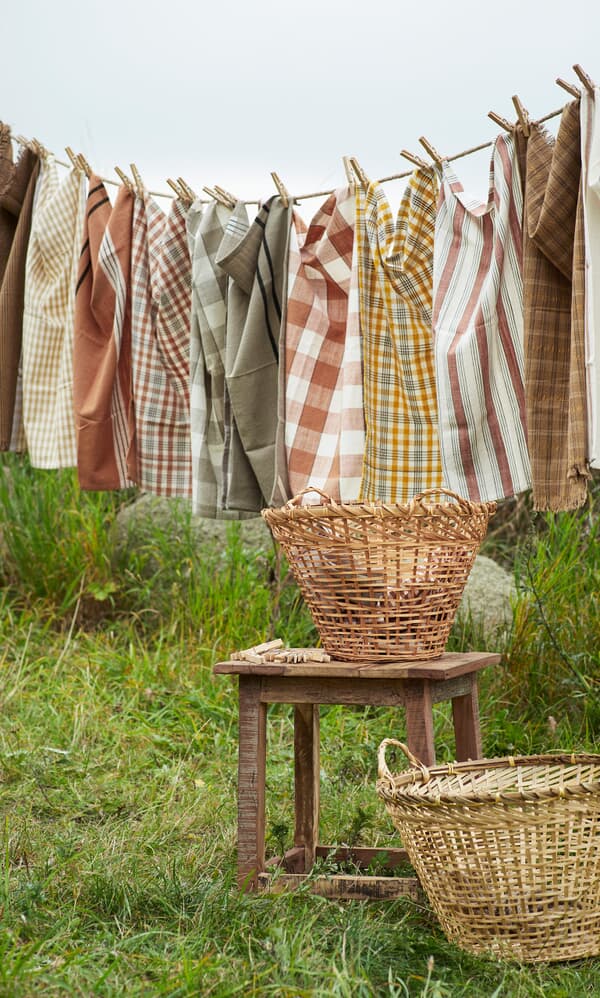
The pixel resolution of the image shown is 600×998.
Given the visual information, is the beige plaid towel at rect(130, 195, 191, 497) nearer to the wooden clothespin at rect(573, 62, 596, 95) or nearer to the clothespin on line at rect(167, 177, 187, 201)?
the clothespin on line at rect(167, 177, 187, 201)

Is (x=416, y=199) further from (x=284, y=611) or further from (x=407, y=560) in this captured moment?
(x=284, y=611)

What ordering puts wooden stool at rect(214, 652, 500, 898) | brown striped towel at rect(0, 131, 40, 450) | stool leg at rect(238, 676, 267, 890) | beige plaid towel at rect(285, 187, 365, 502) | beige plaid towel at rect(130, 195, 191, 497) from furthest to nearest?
brown striped towel at rect(0, 131, 40, 450), beige plaid towel at rect(130, 195, 191, 497), beige plaid towel at rect(285, 187, 365, 502), stool leg at rect(238, 676, 267, 890), wooden stool at rect(214, 652, 500, 898)

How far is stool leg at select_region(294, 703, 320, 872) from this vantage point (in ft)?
9.86

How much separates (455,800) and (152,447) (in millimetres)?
1691

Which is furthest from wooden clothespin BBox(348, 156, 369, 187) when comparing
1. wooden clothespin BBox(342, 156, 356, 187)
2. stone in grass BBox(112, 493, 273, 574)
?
stone in grass BBox(112, 493, 273, 574)

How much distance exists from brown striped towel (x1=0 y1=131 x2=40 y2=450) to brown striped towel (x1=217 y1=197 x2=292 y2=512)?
2.92 ft

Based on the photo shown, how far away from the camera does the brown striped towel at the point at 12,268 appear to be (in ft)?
12.2

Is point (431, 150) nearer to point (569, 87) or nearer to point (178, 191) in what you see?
point (569, 87)

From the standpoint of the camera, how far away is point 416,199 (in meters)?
2.96

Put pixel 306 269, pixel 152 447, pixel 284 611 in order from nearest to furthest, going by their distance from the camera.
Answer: pixel 306 269 < pixel 152 447 < pixel 284 611

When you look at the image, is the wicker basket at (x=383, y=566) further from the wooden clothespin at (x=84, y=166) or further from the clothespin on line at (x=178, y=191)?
the wooden clothespin at (x=84, y=166)

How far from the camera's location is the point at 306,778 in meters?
3.03

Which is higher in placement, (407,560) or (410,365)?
(410,365)

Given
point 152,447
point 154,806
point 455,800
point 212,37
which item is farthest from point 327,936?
point 212,37
